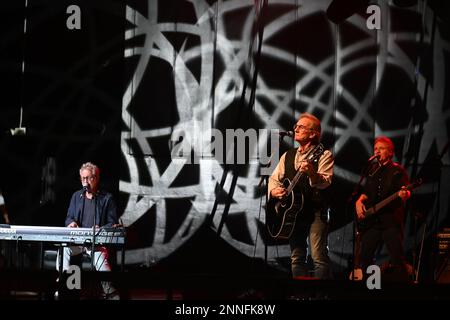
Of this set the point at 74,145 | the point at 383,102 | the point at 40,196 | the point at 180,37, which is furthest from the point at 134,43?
the point at 383,102

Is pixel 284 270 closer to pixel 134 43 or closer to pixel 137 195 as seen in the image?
pixel 137 195

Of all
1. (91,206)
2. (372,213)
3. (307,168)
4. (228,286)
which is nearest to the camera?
(228,286)

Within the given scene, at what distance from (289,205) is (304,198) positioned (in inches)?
7.8

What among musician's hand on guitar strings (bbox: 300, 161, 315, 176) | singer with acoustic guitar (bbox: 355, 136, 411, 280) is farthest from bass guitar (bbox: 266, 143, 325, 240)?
singer with acoustic guitar (bbox: 355, 136, 411, 280)

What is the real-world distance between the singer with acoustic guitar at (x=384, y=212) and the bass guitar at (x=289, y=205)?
1269 millimetres

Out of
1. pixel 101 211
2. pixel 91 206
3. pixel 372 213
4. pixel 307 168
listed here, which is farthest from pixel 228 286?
pixel 372 213

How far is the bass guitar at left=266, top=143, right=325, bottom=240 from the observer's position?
6.91 m

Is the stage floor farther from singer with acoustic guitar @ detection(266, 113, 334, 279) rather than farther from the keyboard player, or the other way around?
the keyboard player

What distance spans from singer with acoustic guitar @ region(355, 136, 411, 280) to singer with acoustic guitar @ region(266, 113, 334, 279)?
128 centimetres

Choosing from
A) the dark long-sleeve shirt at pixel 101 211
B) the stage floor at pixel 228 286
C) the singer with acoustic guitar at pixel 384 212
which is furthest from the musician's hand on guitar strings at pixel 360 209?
the stage floor at pixel 228 286

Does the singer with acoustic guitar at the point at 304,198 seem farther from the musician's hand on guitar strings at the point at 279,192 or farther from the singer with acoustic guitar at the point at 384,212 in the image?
the singer with acoustic guitar at the point at 384,212

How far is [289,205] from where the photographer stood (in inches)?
276

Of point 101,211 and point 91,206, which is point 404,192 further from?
point 91,206
